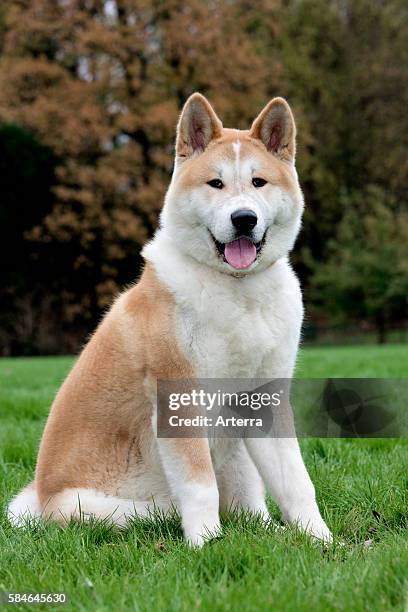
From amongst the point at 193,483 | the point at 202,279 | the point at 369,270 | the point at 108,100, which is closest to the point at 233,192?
the point at 202,279

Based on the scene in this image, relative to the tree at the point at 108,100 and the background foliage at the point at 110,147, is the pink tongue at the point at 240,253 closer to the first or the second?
the background foliage at the point at 110,147

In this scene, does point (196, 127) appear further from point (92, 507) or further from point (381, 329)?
point (381, 329)

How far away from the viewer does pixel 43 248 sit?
20.1 metres

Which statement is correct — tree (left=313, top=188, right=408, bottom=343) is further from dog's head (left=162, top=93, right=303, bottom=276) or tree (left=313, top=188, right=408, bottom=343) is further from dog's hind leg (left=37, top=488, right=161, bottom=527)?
dog's hind leg (left=37, top=488, right=161, bottom=527)

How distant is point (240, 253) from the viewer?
3.03 meters

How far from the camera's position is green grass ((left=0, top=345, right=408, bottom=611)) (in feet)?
6.74

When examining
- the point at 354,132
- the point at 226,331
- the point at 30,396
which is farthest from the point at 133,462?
the point at 354,132

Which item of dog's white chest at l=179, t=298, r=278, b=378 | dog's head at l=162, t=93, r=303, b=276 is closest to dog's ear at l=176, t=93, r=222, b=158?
dog's head at l=162, t=93, r=303, b=276

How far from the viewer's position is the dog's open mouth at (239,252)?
3016mm

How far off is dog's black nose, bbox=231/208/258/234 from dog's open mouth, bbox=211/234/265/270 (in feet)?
0.19

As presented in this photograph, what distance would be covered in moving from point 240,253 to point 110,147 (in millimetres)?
17991

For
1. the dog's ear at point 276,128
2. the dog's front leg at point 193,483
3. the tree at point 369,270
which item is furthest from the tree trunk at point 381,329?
the dog's front leg at point 193,483

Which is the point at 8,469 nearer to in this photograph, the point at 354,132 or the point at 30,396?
the point at 30,396

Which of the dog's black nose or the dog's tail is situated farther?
the dog's tail
